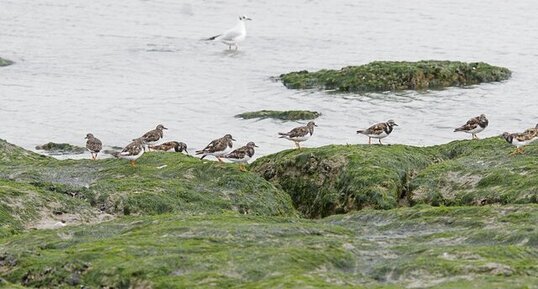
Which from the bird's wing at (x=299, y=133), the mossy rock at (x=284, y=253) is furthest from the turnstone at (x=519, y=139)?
the mossy rock at (x=284, y=253)

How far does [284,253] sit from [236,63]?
31697 mm

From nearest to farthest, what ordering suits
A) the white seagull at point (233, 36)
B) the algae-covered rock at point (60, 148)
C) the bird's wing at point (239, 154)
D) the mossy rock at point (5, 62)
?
the bird's wing at point (239, 154), the algae-covered rock at point (60, 148), the mossy rock at point (5, 62), the white seagull at point (233, 36)

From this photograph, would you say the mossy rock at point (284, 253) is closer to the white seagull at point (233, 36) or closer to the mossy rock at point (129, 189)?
the mossy rock at point (129, 189)

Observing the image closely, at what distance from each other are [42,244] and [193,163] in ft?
22.0

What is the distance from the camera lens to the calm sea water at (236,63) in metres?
31.8

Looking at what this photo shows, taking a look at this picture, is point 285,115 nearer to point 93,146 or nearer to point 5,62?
point 93,146

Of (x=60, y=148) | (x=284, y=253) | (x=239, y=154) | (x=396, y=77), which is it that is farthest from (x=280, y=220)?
(x=396, y=77)

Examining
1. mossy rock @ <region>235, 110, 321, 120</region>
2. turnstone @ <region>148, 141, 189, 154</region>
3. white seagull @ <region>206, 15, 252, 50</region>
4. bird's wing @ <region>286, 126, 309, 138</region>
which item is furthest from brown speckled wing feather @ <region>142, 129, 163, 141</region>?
white seagull @ <region>206, 15, 252, 50</region>

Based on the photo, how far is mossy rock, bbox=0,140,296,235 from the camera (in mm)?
17641

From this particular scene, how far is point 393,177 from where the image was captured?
65.9 feet

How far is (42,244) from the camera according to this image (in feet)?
46.2

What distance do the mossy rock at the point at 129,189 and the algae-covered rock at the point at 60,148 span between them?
6260mm

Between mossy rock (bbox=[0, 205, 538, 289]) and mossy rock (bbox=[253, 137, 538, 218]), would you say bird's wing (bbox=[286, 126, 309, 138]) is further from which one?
mossy rock (bbox=[0, 205, 538, 289])

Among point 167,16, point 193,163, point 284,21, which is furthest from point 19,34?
point 193,163
